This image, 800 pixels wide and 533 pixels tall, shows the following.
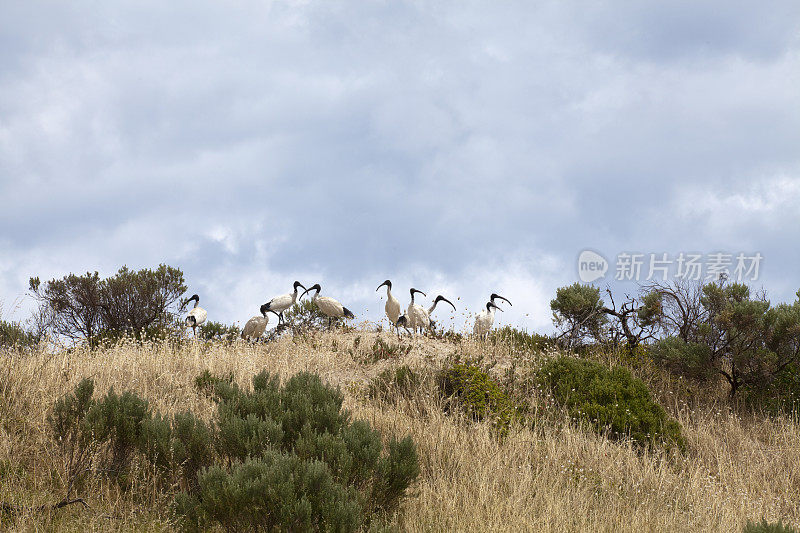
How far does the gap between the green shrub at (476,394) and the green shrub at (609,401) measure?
101cm

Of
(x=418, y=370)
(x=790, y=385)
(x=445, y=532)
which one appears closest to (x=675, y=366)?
(x=790, y=385)

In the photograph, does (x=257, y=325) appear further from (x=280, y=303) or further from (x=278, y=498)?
(x=278, y=498)

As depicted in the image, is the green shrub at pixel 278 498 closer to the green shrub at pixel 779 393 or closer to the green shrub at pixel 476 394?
the green shrub at pixel 476 394

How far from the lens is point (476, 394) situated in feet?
33.9

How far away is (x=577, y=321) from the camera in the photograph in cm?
1598

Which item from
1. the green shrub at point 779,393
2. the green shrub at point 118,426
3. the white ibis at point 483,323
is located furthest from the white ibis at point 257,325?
the green shrub at point 779,393

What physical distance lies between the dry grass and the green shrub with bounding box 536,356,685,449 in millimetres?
441

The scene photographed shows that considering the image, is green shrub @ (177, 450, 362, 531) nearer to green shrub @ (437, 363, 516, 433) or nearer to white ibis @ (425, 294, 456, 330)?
green shrub @ (437, 363, 516, 433)

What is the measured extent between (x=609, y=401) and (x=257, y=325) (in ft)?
36.0

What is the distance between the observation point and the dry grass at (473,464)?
6.25m

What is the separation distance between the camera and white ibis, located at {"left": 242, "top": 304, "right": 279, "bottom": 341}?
1831 centimetres

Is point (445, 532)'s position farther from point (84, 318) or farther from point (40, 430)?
point (84, 318)

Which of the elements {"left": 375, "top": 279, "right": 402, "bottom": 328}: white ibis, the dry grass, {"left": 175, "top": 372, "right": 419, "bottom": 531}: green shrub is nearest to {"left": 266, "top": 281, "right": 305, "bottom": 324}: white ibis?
{"left": 375, "top": 279, "right": 402, "bottom": 328}: white ibis

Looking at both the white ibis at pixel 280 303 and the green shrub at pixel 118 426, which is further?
the white ibis at pixel 280 303
